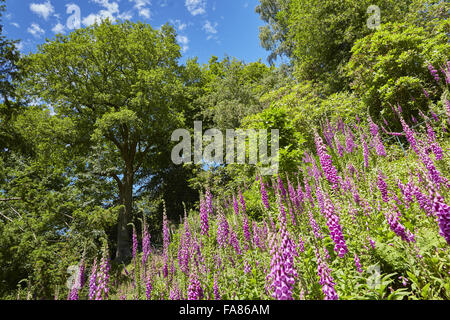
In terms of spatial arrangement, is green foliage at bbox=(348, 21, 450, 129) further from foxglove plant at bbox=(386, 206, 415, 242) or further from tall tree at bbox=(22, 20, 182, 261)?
tall tree at bbox=(22, 20, 182, 261)

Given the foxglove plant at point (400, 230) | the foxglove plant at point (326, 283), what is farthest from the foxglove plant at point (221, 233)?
the foxglove plant at point (400, 230)

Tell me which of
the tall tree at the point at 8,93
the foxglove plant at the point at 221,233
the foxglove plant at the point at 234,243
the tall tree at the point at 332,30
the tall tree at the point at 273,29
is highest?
the tall tree at the point at 273,29

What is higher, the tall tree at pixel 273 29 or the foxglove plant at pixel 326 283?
the tall tree at pixel 273 29

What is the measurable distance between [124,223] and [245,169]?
1091 cm

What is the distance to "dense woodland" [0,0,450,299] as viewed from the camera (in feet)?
9.36

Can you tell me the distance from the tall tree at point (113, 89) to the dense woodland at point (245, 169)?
0.13m

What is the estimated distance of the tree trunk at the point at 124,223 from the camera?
16064 millimetres

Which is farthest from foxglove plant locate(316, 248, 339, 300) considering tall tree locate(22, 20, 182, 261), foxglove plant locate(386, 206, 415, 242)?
tall tree locate(22, 20, 182, 261)

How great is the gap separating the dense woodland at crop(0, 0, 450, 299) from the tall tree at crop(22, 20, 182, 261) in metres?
0.13

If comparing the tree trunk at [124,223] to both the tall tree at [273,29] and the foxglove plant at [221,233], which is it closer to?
the foxglove plant at [221,233]
